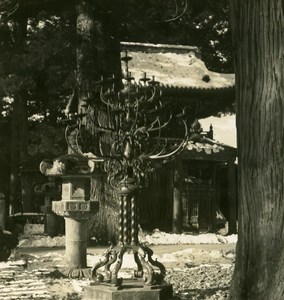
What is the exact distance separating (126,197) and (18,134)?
59.7ft

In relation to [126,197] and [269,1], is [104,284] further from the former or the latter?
[269,1]

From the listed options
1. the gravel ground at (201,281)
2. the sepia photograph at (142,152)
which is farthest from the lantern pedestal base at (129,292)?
the gravel ground at (201,281)

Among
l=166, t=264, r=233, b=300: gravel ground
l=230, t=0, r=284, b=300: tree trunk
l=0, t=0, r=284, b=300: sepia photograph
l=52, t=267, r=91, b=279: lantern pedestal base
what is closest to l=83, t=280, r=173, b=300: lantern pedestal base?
l=0, t=0, r=284, b=300: sepia photograph

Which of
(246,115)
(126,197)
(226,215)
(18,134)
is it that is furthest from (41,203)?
(246,115)

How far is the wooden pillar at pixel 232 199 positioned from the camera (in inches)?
827

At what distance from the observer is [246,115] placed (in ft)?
17.7

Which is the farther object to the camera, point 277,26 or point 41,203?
point 41,203

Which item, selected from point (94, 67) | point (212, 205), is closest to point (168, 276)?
point (94, 67)

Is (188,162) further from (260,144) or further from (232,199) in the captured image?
(260,144)

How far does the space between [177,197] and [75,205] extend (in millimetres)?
9479

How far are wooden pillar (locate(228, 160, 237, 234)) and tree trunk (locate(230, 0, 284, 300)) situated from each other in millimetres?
15656

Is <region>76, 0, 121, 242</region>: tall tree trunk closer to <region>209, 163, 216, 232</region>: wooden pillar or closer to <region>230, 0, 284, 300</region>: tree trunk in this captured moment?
<region>209, 163, 216, 232</region>: wooden pillar

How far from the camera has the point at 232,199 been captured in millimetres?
21266

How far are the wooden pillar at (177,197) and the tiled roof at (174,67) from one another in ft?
8.33
